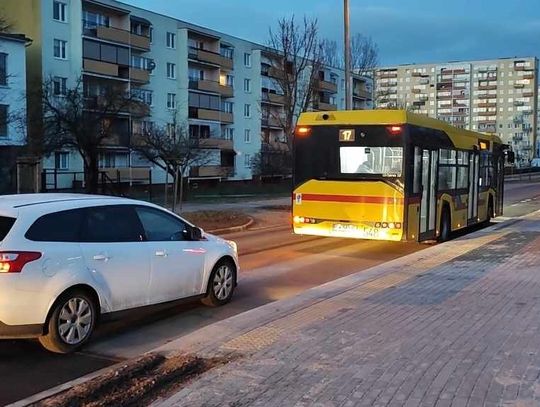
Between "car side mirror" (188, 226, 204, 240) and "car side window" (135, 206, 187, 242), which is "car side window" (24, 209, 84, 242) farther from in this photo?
"car side mirror" (188, 226, 204, 240)

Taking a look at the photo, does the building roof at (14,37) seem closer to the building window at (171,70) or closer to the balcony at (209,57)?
the building window at (171,70)

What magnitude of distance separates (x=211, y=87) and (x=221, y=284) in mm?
56027

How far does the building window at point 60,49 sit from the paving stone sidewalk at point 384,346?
42684 millimetres

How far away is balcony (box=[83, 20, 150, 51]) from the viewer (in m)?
50.5

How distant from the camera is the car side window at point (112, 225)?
685 centimetres

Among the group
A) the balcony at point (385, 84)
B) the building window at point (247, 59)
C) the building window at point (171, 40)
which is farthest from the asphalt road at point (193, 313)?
the balcony at point (385, 84)

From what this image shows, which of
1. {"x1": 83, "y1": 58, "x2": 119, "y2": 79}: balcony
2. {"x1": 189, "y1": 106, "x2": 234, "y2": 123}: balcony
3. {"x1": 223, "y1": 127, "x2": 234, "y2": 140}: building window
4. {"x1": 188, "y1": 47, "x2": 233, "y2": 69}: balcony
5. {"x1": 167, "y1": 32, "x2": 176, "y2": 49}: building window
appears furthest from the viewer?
{"x1": 223, "y1": 127, "x2": 234, "y2": 140}: building window

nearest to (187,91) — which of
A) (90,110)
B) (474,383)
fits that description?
(90,110)

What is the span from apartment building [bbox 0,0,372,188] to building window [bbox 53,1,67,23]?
85mm

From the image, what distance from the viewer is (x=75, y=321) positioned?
258 inches

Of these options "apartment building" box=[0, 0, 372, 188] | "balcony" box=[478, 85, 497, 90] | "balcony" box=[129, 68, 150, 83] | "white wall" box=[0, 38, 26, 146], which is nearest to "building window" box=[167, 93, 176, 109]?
"apartment building" box=[0, 0, 372, 188]

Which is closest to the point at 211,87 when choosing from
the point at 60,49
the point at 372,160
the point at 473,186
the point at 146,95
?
the point at 146,95

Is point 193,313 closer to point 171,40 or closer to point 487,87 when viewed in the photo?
point 171,40

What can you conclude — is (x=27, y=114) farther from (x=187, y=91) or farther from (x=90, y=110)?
(x=187, y=91)
